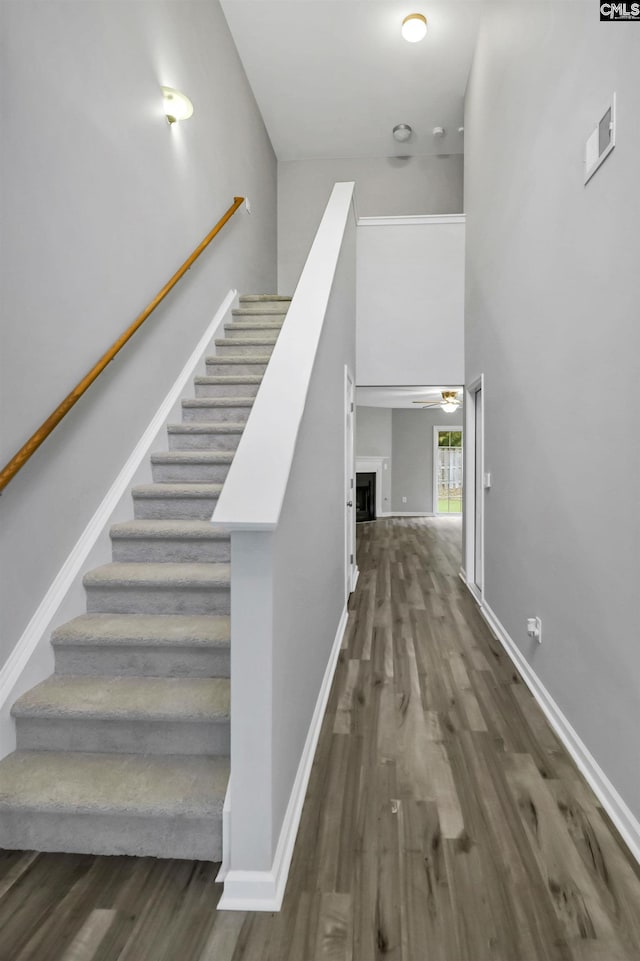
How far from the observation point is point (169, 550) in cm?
262

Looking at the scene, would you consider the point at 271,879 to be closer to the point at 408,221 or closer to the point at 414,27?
the point at 408,221

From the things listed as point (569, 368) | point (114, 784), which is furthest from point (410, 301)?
point (114, 784)

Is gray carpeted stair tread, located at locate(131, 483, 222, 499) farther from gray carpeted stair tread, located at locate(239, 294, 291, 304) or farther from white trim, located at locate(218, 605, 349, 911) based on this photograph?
gray carpeted stair tread, located at locate(239, 294, 291, 304)

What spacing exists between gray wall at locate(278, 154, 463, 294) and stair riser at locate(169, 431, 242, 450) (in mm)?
4376

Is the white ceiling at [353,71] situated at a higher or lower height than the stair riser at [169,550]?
higher

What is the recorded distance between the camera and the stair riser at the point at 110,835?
1649 mm

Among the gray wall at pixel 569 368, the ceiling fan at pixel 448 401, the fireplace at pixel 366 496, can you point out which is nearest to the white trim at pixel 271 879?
the gray wall at pixel 569 368

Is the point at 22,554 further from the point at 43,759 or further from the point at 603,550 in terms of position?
the point at 603,550

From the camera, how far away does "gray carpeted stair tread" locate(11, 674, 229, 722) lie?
1.84m

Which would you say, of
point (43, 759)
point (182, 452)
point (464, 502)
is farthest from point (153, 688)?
point (464, 502)

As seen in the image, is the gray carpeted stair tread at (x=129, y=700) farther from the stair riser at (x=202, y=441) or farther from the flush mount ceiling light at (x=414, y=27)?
the flush mount ceiling light at (x=414, y=27)

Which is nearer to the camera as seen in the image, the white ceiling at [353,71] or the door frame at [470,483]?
the white ceiling at [353,71]

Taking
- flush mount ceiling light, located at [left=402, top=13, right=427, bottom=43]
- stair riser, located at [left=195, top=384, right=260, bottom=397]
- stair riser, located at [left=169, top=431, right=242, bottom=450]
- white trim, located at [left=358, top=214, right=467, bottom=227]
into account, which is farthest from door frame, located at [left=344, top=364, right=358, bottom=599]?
flush mount ceiling light, located at [left=402, top=13, right=427, bottom=43]

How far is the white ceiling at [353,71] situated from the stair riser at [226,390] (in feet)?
11.1
